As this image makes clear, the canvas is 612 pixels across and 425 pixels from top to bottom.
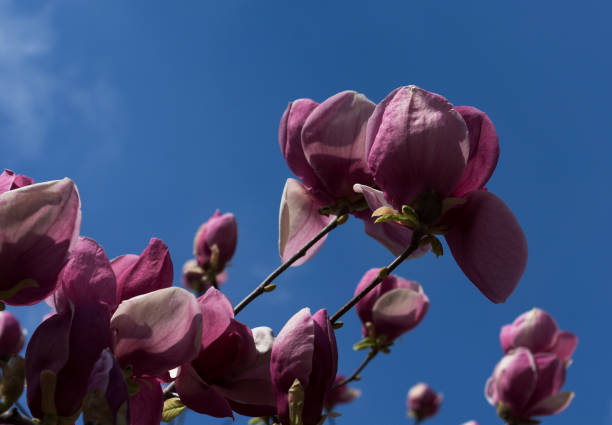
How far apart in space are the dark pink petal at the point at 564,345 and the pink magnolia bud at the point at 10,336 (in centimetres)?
239

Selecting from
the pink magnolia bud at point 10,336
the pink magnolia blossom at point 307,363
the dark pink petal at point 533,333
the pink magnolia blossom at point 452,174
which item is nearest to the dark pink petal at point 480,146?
the pink magnolia blossom at point 452,174

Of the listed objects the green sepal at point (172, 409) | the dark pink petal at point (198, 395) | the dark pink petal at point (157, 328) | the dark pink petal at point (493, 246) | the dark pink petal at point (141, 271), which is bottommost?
the green sepal at point (172, 409)

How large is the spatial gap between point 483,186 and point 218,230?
2190 mm

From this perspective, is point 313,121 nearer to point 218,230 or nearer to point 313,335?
point 313,335

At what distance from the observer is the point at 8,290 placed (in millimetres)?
747

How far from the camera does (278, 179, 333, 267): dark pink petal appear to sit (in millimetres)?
1296

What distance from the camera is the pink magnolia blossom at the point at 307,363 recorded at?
0.82 meters

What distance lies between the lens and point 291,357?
0.83 metres

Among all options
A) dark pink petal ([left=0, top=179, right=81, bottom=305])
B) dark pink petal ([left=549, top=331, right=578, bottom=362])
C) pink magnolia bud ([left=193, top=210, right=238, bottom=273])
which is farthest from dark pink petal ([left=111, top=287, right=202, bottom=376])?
dark pink petal ([left=549, top=331, right=578, bottom=362])

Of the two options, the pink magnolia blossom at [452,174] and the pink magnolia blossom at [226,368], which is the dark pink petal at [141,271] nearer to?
the pink magnolia blossom at [226,368]

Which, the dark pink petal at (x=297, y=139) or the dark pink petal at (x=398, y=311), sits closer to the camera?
the dark pink petal at (x=297, y=139)

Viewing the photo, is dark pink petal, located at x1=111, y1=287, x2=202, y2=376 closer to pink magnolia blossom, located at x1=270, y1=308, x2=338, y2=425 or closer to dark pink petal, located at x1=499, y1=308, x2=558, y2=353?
pink magnolia blossom, located at x1=270, y1=308, x2=338, y2=425

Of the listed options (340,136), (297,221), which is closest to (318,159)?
(340,136)

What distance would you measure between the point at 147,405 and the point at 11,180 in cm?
38
